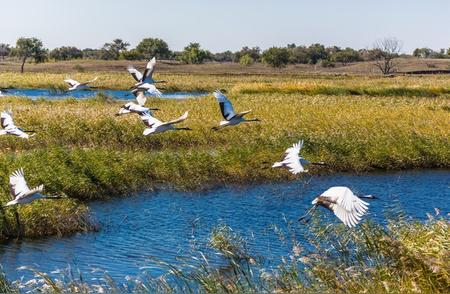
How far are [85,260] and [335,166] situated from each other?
1193 cm

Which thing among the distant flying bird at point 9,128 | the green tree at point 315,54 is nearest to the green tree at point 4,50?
the green tree at point 315,54

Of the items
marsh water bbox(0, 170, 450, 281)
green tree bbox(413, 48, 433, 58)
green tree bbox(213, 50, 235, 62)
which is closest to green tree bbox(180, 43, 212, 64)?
green tree bbox(213, 50, 235, 62)

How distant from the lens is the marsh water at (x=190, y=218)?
1305 cm

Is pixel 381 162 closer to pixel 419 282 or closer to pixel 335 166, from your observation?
pixel 335 166

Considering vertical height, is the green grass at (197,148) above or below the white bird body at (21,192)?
below

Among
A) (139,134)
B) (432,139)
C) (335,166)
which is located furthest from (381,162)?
(139,134)

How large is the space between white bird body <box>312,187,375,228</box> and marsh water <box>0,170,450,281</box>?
120cm

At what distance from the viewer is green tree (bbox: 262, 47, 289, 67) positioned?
382 feet

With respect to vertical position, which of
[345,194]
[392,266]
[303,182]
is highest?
[345,194]

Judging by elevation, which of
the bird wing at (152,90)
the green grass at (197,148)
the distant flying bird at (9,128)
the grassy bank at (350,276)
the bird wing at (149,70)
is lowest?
the green grass at (197,148)

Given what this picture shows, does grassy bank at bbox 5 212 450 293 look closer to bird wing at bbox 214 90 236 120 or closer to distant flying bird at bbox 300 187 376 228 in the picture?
distant flying bird at bbox 300 187 376 228

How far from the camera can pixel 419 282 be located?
8.23 meters

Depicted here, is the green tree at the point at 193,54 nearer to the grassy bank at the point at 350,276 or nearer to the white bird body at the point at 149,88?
the white bird body at the point at 149,88

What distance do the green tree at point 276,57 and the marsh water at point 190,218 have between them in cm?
9395
